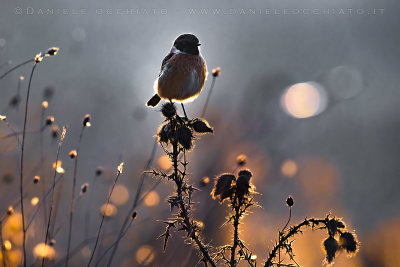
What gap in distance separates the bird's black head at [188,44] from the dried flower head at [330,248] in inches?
75.7

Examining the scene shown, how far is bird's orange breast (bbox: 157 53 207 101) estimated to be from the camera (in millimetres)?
2891

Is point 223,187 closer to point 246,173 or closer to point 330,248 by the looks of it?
point 246,173

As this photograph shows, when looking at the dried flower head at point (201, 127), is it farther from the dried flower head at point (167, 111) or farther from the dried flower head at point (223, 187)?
the dried flower head at point (223, 187)

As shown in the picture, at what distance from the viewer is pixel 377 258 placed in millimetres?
5363

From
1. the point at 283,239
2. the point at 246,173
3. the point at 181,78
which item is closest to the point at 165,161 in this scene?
the point at 181,78

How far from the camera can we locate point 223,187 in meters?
1.75

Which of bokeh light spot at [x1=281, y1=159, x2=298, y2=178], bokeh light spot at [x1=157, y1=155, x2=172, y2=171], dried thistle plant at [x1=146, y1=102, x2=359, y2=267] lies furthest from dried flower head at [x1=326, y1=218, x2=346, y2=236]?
bokeh light spot at [x1=281, y1=159, x2=298, y2=178]

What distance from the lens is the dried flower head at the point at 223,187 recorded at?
175 cm

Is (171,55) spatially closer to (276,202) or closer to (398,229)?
(398,229)

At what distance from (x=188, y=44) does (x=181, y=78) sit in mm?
378

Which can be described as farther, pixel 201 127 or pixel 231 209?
pixel 201 127

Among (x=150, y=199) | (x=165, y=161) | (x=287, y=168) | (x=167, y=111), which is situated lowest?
(x=150, y=199)

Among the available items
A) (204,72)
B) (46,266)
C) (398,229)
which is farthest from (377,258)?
(46,266)

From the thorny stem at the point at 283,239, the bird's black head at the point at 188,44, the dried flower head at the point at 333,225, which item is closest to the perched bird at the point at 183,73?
the bird's black head at the point at 188,44
